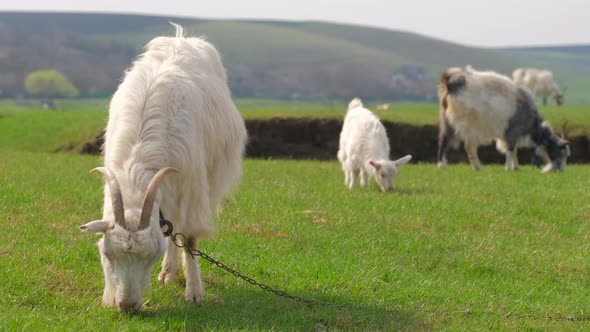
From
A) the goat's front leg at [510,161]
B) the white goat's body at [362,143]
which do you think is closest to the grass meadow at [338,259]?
the white goat's body at [362,143]

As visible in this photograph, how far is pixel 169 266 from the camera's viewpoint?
350 inches

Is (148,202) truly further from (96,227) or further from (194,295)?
(194,295)

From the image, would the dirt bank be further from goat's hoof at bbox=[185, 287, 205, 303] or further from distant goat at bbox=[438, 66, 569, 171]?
goat's hoof at bbox=[185, 287, 205, 303]

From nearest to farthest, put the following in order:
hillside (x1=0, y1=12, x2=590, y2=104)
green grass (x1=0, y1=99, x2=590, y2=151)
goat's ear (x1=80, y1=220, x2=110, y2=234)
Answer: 1. goat's ear (x1=80, y1=220, x2=110, y2=234)
2. green grass (x1=0, y1=99, x2=590, y2=151)
3. hillside (x1=0, y1=12, x2=590, y2=104)

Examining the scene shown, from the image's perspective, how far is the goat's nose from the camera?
707 cm

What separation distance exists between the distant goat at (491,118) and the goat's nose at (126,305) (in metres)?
16.9

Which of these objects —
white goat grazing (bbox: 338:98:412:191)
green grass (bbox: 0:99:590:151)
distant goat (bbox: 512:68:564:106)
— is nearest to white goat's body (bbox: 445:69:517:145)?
green grass (bbox: 0:99:590:151)

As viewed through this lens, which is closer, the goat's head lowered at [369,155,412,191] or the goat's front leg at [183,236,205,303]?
the goat's front leg at [183,236,205,303]

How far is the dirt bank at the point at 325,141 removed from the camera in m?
29.3

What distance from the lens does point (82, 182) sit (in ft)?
51.6

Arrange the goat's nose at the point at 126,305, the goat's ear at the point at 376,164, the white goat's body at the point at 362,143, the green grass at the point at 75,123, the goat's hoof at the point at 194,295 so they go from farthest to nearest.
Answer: the green grass at the point at 75,123
the white goat's body at the point at 362,143
the goat's ear at the point at 376,164
the goat's hoof at the point at 194,295
the goat's nose at the point at 126,305

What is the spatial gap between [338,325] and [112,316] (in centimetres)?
197

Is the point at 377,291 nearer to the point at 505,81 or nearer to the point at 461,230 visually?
the point at 461,230

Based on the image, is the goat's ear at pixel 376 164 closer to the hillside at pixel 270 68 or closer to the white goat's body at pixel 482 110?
the white goat's body at pixel 482 110
